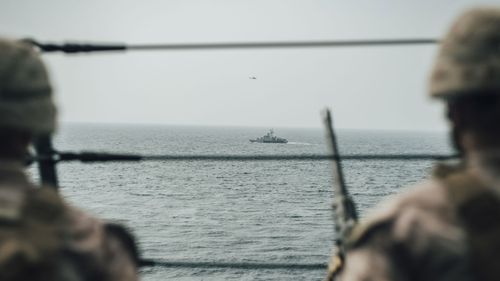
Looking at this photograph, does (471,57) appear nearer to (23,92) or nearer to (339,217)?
(339,217)

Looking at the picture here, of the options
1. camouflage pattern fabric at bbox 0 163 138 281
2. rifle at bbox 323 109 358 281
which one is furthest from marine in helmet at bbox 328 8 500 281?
camouflage pattern fabric at bbox 0 163 138 281

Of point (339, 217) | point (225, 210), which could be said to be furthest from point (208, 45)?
point (225, 210)

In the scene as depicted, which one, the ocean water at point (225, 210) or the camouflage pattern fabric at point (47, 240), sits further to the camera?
the ocean water at point (225, 210)

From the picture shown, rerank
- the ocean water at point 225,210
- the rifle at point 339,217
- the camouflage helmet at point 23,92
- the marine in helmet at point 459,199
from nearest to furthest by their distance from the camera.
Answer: the marine in helmet at point 459,199 < the camouflage helmet at point 23,92 < the rifle at point 339,217 < the ocean water at point 225,210

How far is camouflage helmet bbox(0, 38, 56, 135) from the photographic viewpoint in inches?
68.6

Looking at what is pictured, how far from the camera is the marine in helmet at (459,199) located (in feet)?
5.24

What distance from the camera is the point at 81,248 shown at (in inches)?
70.2

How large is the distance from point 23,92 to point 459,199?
138cm

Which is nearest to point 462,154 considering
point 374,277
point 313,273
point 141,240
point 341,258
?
point 374,277

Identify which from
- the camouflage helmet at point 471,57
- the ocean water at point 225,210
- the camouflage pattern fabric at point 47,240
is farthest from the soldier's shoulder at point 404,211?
the ocean water at point 225,210

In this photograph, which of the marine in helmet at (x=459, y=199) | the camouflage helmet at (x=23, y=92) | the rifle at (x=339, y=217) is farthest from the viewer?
the rifle at (x=339, y=217)

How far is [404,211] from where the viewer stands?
1.70 meters

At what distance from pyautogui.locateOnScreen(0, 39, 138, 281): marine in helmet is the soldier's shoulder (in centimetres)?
85

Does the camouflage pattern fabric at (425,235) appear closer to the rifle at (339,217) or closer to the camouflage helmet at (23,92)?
the rifle at (339,217)
